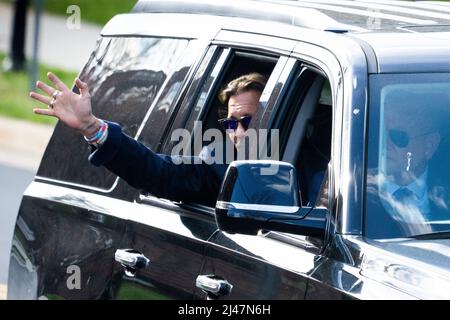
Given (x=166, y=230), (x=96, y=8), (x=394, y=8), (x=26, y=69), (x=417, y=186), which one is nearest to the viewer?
(x=417, y=186)

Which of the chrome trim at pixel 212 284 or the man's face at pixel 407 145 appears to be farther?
the chrome trim at pixel 212 284

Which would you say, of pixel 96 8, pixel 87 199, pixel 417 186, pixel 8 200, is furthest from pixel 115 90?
pixel 96 8

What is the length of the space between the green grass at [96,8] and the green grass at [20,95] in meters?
4.99

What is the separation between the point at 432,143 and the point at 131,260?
1121 millimetres

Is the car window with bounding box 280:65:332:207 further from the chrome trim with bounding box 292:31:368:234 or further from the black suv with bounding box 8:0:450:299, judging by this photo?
the chrome trim with bounding box 292:31:368:234

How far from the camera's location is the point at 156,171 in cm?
451

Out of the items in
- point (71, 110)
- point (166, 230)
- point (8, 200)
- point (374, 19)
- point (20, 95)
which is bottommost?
point (166, 230)

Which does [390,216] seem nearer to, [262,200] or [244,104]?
[262,200]

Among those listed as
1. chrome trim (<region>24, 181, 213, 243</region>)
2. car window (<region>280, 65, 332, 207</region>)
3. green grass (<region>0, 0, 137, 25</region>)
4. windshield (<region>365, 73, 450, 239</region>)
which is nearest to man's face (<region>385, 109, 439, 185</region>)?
windshield (<region>365, 73, 450, 239</region>)

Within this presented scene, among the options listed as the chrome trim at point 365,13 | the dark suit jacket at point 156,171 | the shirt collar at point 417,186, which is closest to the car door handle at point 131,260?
the dark suit jacket at point 156,171

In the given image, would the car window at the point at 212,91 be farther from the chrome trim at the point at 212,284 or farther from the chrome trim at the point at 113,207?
the chrome trim at the point at 212,284

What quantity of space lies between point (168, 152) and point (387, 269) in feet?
4.71

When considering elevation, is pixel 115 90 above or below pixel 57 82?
above

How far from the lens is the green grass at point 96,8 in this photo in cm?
2377
